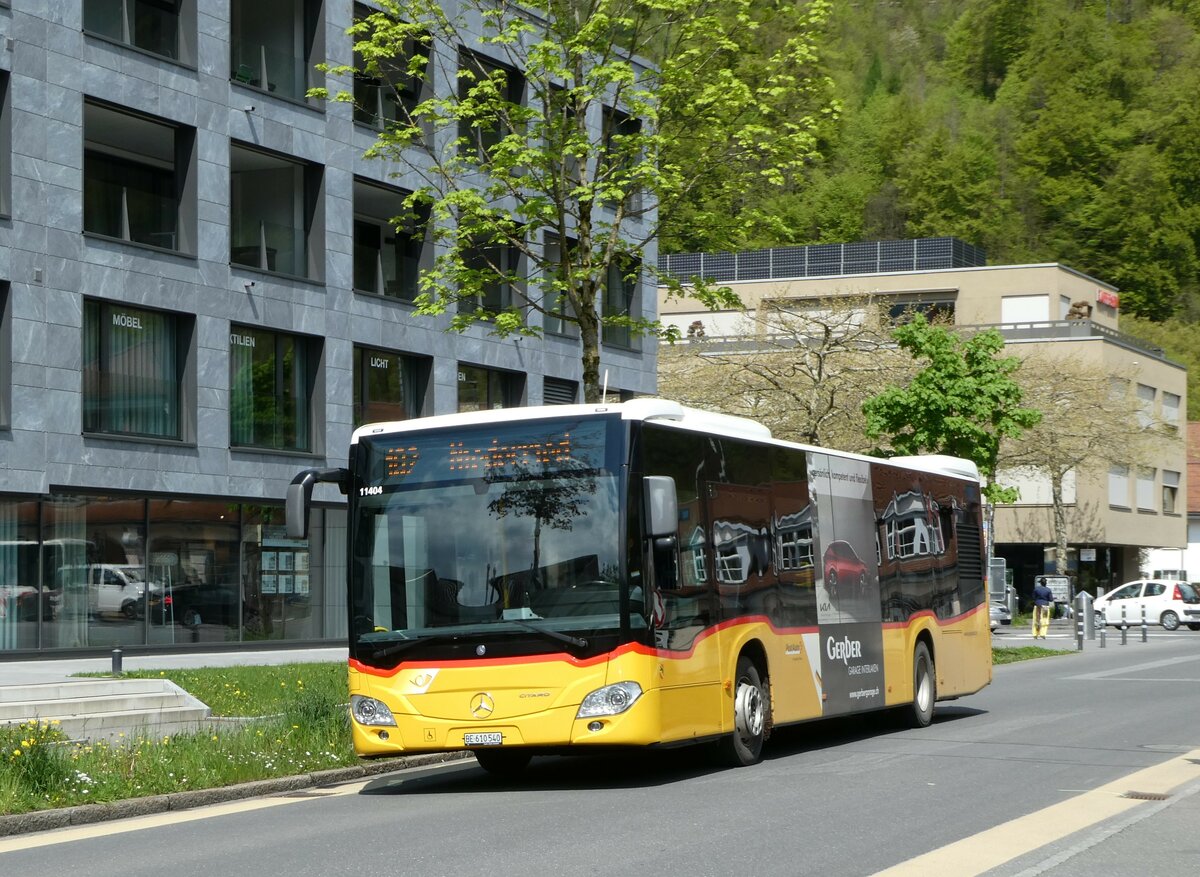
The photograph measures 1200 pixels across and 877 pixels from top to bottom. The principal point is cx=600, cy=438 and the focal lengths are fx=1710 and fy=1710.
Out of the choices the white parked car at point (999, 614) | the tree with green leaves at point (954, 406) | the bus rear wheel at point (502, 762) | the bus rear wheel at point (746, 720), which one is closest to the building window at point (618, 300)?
the tree with green leaves at point (954, 406)

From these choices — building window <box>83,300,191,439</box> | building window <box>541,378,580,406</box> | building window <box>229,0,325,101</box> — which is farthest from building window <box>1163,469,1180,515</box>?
building window <box>83,300,191,439</box>

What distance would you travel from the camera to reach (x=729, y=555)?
46.9ft

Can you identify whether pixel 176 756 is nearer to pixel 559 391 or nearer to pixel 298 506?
pixel 298 506

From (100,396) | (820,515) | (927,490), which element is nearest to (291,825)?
(820,515)

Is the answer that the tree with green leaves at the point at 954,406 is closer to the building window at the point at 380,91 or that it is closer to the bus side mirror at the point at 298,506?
the building window at the point at 380,91

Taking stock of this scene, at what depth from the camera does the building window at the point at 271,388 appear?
112ft

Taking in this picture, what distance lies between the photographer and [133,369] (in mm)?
31594

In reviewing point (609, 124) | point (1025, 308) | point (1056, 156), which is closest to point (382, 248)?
point (609, 124)

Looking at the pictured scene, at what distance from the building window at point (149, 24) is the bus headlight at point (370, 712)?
20715mm

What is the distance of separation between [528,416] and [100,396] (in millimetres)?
19459

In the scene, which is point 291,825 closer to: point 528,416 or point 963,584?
point 528,416

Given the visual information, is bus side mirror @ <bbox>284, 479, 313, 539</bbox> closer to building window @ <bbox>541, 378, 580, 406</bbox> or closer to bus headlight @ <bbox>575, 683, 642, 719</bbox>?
bus headlight @ <bbox>575, 683, 642, 719</bbox>

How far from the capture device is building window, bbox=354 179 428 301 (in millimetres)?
37625

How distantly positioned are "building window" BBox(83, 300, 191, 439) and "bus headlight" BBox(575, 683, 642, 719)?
794 inches
